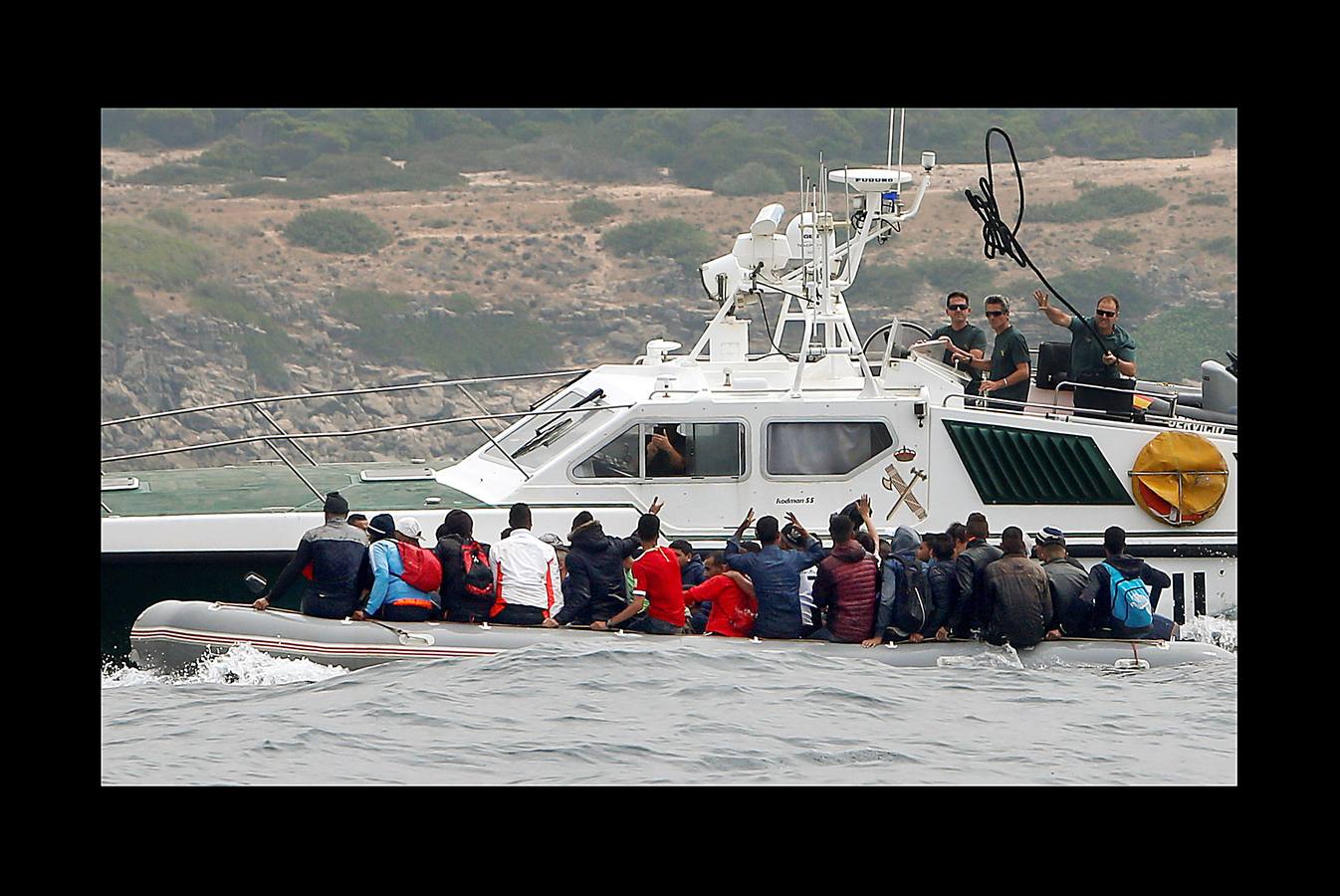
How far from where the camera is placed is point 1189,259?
4450 cm

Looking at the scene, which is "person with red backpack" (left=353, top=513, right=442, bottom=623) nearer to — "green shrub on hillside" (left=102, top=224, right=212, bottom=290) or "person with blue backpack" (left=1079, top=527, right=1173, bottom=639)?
"person with blue backpack" (left=1079, top=527, right=1173, bottom=639)

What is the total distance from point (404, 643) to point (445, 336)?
91.0ft

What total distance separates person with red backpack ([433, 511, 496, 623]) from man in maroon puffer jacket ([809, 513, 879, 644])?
216 centimetres

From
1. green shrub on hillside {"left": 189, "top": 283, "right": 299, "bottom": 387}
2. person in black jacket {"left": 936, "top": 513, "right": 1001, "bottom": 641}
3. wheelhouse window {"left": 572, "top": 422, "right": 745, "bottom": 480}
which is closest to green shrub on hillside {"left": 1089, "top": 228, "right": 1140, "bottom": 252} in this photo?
green shrub on hillside {"left": 189, "top": 283, "right": 299, "bottom": 387}

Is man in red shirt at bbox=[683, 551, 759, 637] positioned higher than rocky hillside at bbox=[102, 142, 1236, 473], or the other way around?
rocky hillside at bbox=[102, 142, 1236, 473]

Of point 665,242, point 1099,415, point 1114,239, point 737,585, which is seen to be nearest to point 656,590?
point 737,585

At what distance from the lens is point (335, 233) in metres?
43.1

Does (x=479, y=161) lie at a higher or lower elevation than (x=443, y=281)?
higher

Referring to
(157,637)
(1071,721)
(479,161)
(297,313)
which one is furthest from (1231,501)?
(479,161)

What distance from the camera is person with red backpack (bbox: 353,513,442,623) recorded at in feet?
43.3

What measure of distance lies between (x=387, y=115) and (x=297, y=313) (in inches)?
317

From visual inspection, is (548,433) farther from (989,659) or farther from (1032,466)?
(989,659)

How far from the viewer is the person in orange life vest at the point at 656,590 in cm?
1312

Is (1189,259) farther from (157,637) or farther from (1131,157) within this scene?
(157,637)
